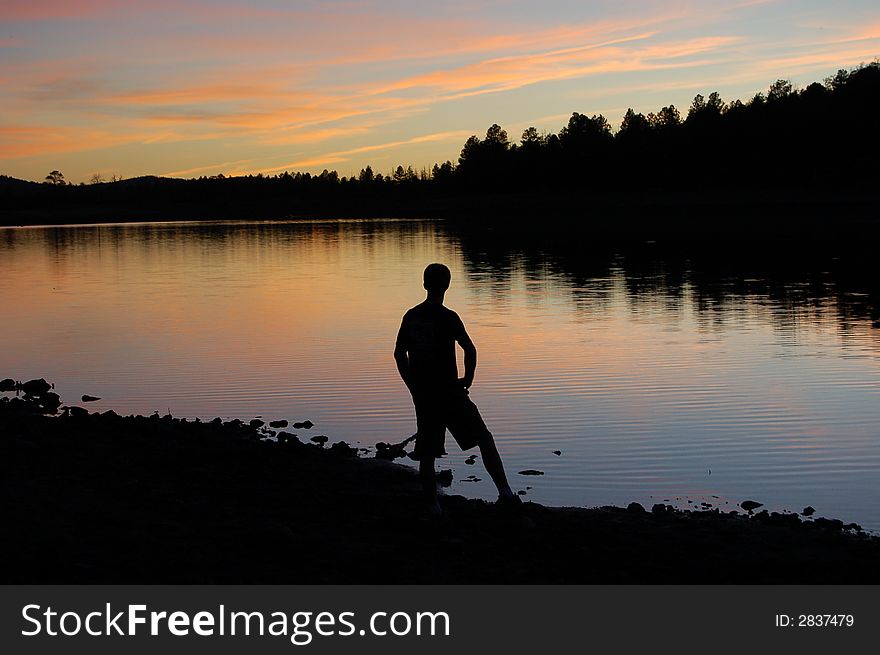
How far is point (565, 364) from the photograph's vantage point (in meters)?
21.6

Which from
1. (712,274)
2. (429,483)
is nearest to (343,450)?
(429,483)

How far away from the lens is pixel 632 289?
122ft

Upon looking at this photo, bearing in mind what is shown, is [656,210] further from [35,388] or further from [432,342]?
[432,342]

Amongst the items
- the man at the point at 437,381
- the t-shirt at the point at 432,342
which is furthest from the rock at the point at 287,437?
the t-shirt at the point at 432,342

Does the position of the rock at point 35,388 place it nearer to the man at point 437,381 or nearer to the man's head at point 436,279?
the man at point 437,381

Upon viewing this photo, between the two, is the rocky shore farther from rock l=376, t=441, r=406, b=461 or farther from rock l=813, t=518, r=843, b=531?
rock l=376, t=441, r=406, b=461

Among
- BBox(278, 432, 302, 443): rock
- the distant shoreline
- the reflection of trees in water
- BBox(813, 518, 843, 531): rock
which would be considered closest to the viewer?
A: BBox(813, 518, 843, 531): rock

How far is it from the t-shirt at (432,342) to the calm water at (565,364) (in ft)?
9.38

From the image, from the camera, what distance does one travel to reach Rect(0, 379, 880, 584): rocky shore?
8.65 meters

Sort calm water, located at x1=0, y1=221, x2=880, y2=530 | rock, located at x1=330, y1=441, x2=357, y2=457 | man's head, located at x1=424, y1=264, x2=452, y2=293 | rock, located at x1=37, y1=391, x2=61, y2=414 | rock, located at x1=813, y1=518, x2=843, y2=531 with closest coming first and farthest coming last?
1. man's head, located at x1=424, y1=264, x2=452, y2=293
2. rock, located at x1=813, y1=518, x2=843, y2=531
3. calm water, located at x1=0, y1=221, x2=880, y2=530
4. rock, located at x1=330, y1=441, x2=357, y2=457
5. rock, located at x1=37, y1=391, x2=61, y2=414

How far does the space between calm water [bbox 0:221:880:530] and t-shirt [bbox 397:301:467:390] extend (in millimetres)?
2860

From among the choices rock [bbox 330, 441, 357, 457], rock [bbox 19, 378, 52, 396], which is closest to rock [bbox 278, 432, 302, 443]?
rock [bbox 330, 441, 357, 457]

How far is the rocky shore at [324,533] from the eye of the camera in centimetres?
865

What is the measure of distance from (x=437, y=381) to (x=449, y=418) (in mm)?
362
